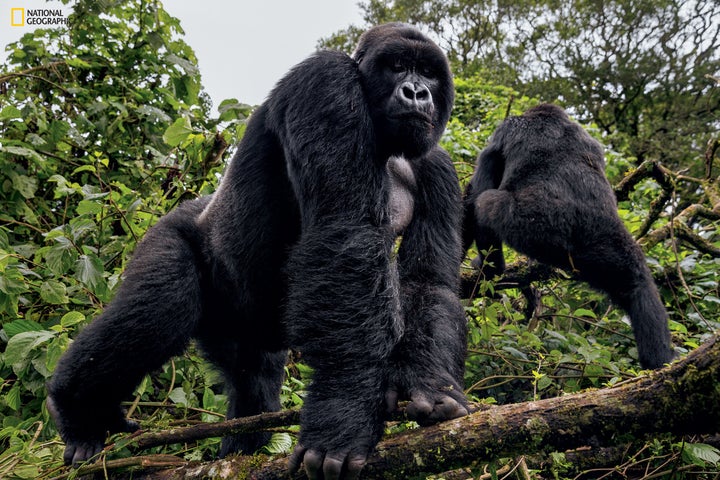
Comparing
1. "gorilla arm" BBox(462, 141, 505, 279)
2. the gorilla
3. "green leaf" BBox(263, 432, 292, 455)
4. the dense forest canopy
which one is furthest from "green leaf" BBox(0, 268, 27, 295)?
"gorilla arm" BBox(462, 141, 505, 279)

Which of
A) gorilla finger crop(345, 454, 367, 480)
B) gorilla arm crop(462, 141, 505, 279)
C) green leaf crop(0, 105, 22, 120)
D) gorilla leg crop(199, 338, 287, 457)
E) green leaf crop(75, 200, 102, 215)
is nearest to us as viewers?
gorilla finger crop(345, 454, 367, 480)

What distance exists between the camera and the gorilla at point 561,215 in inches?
179

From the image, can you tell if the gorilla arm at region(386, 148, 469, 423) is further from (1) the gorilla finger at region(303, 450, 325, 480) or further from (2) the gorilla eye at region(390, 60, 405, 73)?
(2) the gorilla eye at region(390, 60, 405, 73)

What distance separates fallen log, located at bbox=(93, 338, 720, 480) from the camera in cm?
170

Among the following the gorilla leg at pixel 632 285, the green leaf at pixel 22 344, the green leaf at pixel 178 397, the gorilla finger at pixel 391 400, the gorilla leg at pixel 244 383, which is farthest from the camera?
the gorilla leg at pixel 632 285

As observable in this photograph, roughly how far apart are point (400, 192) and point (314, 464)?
5.20 ft

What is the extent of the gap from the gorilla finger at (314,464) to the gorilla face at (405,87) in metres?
1.42

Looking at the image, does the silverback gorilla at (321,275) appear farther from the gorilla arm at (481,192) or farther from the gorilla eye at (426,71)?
the gorilla arm at (481,192)

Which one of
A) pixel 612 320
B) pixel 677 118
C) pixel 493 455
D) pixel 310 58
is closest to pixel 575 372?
pixel 612 320

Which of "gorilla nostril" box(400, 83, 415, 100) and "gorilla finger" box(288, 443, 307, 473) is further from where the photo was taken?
"gorilla nostril" box(400, 83, 415, 100)

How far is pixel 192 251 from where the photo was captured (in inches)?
124

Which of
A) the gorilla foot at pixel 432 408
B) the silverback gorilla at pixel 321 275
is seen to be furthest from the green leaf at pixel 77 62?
the gorilla foot at pixel 432 408

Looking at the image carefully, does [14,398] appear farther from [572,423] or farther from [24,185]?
[572,423]

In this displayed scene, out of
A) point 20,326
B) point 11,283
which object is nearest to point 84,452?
point 20,326
